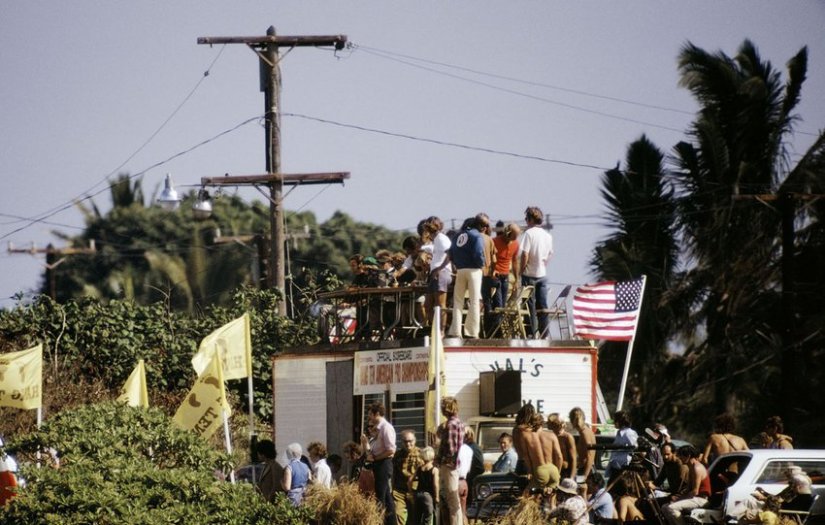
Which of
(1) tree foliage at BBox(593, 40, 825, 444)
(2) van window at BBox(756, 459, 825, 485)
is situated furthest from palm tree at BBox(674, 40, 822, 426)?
(2) van window at BBox(756, 459, 825, 485)

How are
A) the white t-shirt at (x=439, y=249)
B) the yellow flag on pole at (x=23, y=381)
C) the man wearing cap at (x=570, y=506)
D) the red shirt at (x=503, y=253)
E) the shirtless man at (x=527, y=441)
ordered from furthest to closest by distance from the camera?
the yellow flag on pole at (x=23, y=381)
the red shirt at (x=503, y=253)
the white t-shirt at (x=439, y=249)
the shirtless man at (x=527, y=441)
the man wearing cap at (x=570, y=506)

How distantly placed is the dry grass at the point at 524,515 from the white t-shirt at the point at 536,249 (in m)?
5.51

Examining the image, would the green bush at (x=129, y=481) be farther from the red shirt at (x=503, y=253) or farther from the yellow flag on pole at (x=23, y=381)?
the yellow flag on pole at (x=23, y=381)

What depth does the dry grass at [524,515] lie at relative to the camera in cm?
1725

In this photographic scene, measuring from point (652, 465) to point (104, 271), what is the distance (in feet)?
185

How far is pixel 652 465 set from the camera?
20.1 meters

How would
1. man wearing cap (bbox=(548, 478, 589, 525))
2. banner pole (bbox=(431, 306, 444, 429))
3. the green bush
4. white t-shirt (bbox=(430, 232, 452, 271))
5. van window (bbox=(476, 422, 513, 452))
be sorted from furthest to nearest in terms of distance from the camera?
white t-shirt (bbox=(430, 232, 452, 271)), van window (bbox=(476, 422, 513, 452)), banner pole (bbox=(431, 306, 444, 429)), man wearing cap (bbox=(548, 478, 589, 525)), the green bush

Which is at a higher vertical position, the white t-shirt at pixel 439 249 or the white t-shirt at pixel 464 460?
the white t-shirt at pixel 439 249

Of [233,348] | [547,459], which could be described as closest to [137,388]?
[233,348]

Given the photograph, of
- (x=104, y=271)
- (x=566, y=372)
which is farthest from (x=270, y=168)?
(x=104, y=271)

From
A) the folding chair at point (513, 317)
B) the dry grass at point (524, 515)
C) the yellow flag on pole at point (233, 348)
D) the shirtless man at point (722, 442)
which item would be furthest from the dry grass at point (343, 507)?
the yellow flag on pole at point (233, 348)

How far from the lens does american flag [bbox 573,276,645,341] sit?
26703mm

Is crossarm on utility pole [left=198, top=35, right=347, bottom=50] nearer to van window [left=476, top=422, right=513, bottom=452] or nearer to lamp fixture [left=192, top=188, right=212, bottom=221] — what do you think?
lamp fixture [left=192, top=188, right=212, bottom=221]

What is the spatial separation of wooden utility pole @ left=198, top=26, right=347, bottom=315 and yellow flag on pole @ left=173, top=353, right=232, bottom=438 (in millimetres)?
10953
